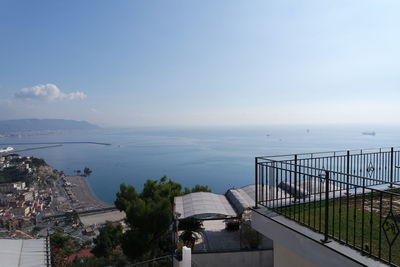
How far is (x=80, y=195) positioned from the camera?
237 feet

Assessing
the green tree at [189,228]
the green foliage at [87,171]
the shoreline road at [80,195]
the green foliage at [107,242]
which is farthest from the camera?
the green foliage at [87,171]

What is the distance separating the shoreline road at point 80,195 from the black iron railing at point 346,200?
203 feet

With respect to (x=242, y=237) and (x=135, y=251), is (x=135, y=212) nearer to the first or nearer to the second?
(x=135, y=251)

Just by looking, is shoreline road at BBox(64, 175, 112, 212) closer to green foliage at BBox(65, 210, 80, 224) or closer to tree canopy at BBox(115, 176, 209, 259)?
green foliage at BBox(65, 210, 80, 224)

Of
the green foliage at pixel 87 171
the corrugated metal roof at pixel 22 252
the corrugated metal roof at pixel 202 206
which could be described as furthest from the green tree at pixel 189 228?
the green foliage at pixel 87 171

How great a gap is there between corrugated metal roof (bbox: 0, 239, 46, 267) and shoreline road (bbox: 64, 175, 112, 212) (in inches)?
2339

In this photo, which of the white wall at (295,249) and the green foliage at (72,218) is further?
the green foliage at (72,218)

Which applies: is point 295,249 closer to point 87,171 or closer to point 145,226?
point 145,226

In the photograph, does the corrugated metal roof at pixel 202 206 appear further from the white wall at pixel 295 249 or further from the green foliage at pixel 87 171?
the green foliage at pixel 87 171

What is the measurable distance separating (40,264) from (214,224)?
651 centimetres

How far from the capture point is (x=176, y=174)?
246 ft

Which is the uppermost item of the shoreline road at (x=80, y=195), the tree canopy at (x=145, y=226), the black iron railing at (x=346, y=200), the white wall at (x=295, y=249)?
the black iron railing at (x=346, y=200)

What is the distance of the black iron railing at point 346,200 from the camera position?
315cm

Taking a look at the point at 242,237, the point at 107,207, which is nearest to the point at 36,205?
the point at 107,207
